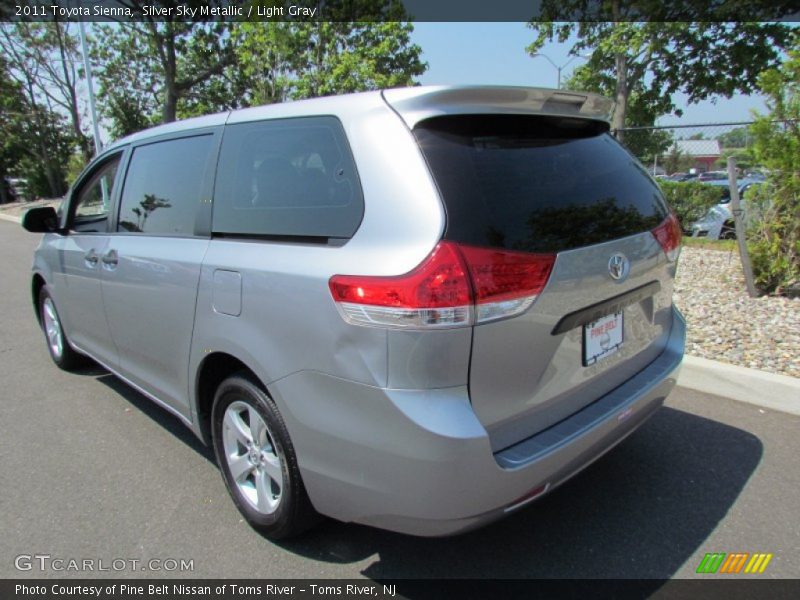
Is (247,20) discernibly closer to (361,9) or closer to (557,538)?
(361,9)

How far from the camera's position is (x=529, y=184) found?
196 cm

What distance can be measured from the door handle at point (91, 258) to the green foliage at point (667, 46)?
14.1 meters

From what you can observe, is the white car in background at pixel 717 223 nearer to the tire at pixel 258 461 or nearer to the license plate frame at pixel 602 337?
the license plate frame at pixel 602 337

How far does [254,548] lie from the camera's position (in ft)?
7.80

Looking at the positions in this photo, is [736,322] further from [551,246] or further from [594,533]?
[551,246]

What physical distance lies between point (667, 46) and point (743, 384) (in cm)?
1503

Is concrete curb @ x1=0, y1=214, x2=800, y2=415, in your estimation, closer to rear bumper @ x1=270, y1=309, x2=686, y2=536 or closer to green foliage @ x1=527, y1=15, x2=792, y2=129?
rear bumper @ x1=270, y1=309, x2=686, y2=536

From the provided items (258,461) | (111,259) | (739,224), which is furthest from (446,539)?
(739,224)

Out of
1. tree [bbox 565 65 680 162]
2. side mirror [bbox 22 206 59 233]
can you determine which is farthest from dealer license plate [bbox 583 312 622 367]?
tree [bbox 565 65 680 162]

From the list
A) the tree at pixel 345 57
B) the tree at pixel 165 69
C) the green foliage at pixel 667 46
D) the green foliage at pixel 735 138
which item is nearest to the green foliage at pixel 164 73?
the tree at pixel 165 69

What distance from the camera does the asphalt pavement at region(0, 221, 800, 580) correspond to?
225 cm

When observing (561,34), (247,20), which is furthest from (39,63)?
(561,34)

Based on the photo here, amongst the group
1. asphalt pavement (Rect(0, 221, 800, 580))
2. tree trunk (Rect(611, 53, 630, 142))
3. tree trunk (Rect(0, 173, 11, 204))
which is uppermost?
tree trunk (Rect(611, 53, 630, 142))

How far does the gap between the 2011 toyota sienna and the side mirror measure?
1.80 metres
